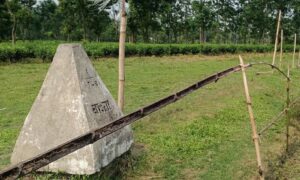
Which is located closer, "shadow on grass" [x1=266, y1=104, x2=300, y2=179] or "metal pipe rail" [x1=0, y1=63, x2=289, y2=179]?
"metal pipe rail" [x1=0, y1=63, x2=289, y2=179]

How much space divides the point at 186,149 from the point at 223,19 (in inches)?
1680

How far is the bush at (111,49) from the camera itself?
19.5m

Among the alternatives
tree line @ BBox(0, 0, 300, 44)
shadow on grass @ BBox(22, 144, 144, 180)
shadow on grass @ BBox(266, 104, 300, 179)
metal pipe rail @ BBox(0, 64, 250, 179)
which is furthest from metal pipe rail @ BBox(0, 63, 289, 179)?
tree line @ BBox(0, 0, 300, 44)

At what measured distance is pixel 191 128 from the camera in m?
8.23

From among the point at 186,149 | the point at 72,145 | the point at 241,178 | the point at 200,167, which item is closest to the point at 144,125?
the point at 186,149

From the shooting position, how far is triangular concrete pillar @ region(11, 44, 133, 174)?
16.5 feet

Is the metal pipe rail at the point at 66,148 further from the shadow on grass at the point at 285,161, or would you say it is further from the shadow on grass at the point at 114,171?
the shadow on grass at the point at 285,161

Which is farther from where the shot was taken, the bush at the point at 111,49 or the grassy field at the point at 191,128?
the bush at the point at 111,49

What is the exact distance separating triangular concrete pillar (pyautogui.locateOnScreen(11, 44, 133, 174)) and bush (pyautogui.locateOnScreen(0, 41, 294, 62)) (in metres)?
14.4

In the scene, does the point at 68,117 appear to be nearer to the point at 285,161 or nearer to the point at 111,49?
the point at 285,161

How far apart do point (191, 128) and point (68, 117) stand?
3.68 meters

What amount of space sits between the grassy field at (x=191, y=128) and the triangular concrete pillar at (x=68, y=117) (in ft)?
0.85

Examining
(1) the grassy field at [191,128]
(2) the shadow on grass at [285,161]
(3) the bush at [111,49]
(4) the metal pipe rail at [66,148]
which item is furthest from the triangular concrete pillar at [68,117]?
(3) the bush at [111,49]

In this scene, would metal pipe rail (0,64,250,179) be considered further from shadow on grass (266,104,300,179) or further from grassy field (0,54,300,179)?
shadow on grass (266,104,300,179)
